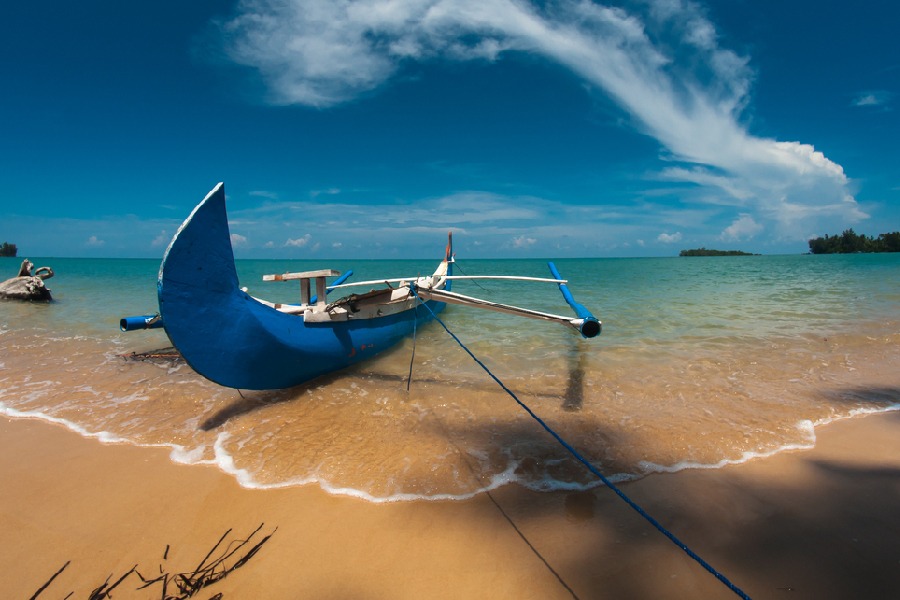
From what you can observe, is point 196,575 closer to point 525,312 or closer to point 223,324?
point 223,324

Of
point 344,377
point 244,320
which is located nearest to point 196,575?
point 244,320

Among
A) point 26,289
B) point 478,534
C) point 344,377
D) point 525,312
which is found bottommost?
point 478,534

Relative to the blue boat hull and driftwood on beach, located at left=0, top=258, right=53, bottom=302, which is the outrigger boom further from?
driftwood on beach, located at left=0, top=258, right=53, bottom=302

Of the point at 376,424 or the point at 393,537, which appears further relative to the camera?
the point at 376,424

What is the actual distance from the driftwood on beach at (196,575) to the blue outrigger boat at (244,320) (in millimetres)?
2109

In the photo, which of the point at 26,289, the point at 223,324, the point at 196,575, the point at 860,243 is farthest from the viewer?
the point at 860,243

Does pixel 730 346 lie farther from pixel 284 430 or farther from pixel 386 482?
pixel 284 430

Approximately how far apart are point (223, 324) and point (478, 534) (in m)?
3.55

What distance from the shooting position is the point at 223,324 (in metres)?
4.38

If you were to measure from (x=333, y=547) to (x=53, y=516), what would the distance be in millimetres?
2342

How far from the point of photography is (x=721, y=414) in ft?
16.0

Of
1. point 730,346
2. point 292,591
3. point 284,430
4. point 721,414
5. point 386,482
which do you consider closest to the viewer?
point 292,591

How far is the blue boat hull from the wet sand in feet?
4.16

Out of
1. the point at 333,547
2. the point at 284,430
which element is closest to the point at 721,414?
the point at 333,547
